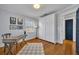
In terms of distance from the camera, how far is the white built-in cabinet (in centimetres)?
515

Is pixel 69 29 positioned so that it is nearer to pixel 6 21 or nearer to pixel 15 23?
pixel 15 23

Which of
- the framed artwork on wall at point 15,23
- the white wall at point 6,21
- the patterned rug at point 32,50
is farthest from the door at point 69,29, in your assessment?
the framed artwork on wall at point 15,23

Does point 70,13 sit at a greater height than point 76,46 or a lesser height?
greater

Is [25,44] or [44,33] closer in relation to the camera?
[25,44]

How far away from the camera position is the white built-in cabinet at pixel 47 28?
515cm

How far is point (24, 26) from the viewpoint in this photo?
432 cm

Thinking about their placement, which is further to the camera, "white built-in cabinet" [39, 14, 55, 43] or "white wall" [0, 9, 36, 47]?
"white built-in cabinet" [39, 14, 55, 43]

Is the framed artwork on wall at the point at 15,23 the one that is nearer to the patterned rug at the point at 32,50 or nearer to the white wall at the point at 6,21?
the white wall at the point at 6,21

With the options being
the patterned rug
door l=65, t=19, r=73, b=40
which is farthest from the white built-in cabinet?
the patterned rug

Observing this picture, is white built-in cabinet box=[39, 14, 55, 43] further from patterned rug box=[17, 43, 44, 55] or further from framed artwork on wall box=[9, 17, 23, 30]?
framed artwork on wall box=[9, 17, 23, 30]

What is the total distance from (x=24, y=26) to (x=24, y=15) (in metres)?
0.50
